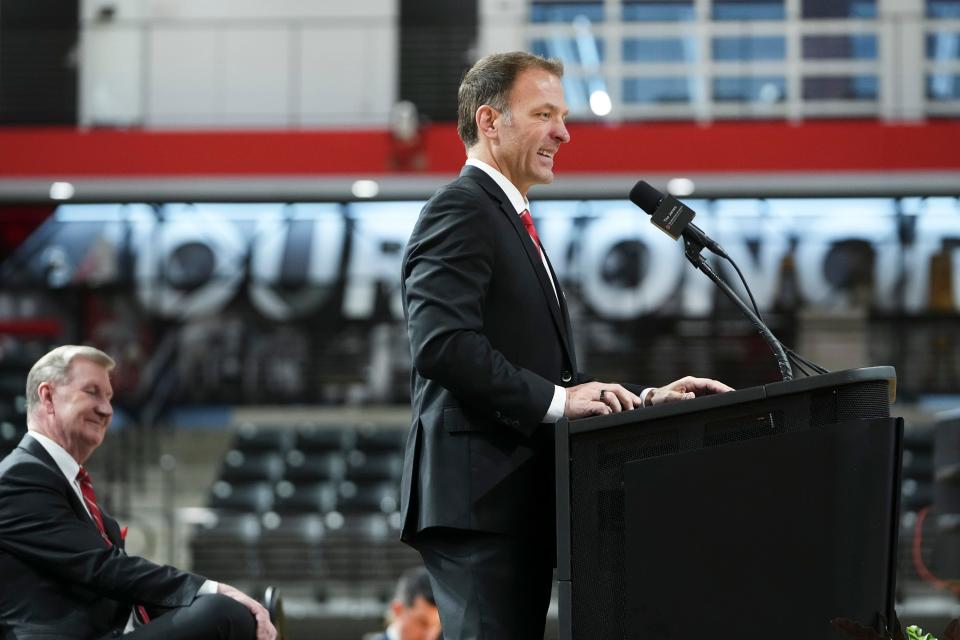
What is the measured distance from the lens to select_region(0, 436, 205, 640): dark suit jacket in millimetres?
2568

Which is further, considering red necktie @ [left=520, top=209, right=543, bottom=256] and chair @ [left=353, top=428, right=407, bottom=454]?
chair @ [left=353, top=428, right=407, bottom=454]

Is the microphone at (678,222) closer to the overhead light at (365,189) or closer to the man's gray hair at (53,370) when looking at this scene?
the man's gray hair at (53,370)

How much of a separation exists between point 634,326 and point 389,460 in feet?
8.73

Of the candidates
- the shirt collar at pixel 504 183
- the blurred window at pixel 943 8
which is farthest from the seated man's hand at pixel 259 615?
the blurred window at pixel 943 8

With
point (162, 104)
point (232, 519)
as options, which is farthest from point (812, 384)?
point (162, 104)

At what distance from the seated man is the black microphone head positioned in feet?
8.78

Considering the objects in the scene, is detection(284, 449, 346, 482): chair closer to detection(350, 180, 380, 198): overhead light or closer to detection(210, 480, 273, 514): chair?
detection(210, 480, 273, 514): chair

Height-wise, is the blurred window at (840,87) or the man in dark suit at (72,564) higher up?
the blurred window at (840,87)

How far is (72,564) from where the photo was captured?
2.57m

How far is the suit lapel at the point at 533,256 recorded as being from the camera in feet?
6.91

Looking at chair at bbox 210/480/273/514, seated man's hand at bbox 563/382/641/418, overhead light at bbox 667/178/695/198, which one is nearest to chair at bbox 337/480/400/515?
chair at bbox 210/480/273/514

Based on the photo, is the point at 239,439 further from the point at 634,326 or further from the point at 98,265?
the point at 634,326

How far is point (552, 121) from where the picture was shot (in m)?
2.16

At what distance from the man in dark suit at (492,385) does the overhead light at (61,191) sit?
31.0ft
